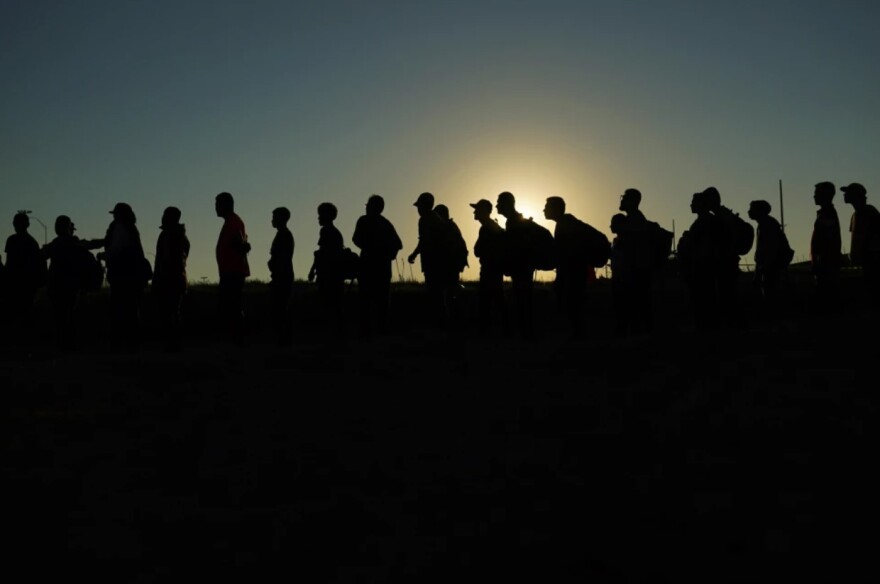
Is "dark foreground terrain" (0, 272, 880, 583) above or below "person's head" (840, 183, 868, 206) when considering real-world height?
below

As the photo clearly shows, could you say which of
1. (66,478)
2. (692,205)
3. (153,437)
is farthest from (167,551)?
(692,205)

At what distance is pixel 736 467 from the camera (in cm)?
551

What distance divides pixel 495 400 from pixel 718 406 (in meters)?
1.42

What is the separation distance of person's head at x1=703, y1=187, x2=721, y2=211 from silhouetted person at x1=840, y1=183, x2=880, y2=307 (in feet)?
4.40

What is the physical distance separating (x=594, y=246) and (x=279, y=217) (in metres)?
3.46

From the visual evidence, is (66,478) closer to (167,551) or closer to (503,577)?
(167,551)

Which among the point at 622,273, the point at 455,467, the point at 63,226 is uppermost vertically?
the point at 63,226

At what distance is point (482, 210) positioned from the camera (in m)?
13.5

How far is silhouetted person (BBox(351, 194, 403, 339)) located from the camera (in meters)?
12.9

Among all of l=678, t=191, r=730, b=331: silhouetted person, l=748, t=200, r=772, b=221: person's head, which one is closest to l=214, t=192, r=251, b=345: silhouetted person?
l=678, t=191, r=730, b=331: silhouetted person

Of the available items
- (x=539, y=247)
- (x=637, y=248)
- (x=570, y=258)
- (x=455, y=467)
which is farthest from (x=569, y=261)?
(x=455, y=467)

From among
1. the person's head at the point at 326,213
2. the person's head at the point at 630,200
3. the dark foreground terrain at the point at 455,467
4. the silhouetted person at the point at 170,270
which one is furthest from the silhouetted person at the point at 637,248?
the silhouetted person at the point at 170,270

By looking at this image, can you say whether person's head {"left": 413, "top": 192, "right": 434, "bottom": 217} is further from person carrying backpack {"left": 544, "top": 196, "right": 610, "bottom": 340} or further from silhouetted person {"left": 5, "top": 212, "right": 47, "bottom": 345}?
silhouetted person {"left": 5, "top": 212, "right": 47, "bottom": 345}

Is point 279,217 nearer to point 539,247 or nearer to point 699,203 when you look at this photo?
point 539,247
